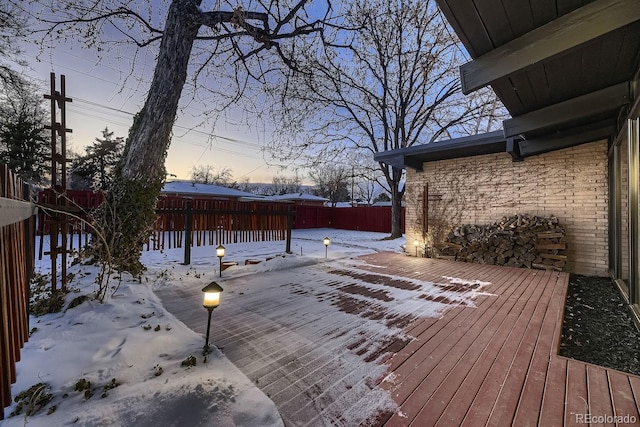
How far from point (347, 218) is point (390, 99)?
25.3ft

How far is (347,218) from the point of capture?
17.0 metres

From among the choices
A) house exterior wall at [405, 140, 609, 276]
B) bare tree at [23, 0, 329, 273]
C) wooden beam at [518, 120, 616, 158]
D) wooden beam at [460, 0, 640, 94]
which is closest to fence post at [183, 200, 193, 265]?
bare tree at [23, 0, 329, 273]

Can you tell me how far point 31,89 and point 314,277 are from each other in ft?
36.3

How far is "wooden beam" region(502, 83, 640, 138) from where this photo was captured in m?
3.37

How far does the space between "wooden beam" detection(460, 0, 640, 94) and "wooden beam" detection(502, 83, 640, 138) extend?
64.9 inches

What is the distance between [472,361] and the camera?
6.56ft

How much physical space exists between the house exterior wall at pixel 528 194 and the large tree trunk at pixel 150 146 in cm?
595

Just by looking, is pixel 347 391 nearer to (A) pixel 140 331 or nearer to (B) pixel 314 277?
(A) pixel 140 331

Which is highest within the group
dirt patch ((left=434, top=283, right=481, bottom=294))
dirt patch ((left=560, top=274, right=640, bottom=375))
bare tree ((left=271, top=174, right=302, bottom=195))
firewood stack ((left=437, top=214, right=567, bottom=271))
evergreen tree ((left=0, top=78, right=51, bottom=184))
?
bare tree ((left=271, top=174, right=302, bottom=195))

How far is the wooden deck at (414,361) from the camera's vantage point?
4.89 feet

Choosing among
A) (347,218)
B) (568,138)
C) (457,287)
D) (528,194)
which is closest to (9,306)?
(457,287)

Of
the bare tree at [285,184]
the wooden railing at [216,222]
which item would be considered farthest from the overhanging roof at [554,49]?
the bare tree at [285,184]

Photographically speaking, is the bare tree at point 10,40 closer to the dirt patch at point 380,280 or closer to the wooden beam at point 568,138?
the dirt patch at point 380,280

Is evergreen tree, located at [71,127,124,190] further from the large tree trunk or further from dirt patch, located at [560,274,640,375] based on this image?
dirt patch, located at [560,274,640,375]
